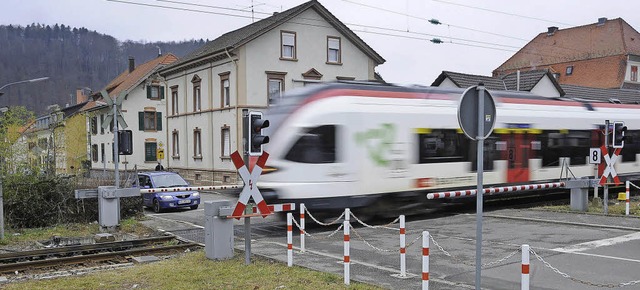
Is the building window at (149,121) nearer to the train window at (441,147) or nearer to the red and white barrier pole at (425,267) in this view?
the train window at (441,147)

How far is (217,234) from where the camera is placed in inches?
405

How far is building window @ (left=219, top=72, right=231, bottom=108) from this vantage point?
3509 cm

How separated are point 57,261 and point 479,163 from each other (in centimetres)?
850

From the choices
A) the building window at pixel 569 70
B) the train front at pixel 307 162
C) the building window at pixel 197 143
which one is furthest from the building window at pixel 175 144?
the building window at pixel 569 70

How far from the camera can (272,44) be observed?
35.0 meters

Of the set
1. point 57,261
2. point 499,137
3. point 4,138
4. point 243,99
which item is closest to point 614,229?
point 499,137

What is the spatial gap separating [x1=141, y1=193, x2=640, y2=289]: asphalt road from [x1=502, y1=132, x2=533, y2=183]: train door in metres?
1.57

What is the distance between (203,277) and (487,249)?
5.44 meters

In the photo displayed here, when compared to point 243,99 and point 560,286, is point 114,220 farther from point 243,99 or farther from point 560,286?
point 243,99

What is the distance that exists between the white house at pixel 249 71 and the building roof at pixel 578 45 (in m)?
29.9

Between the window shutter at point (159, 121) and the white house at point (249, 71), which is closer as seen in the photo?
the white house at point (249, 71)

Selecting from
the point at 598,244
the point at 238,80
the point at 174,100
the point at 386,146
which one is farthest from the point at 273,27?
the point at 598,244

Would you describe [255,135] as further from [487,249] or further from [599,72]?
[599,72]

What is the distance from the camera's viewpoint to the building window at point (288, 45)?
1393 inches
